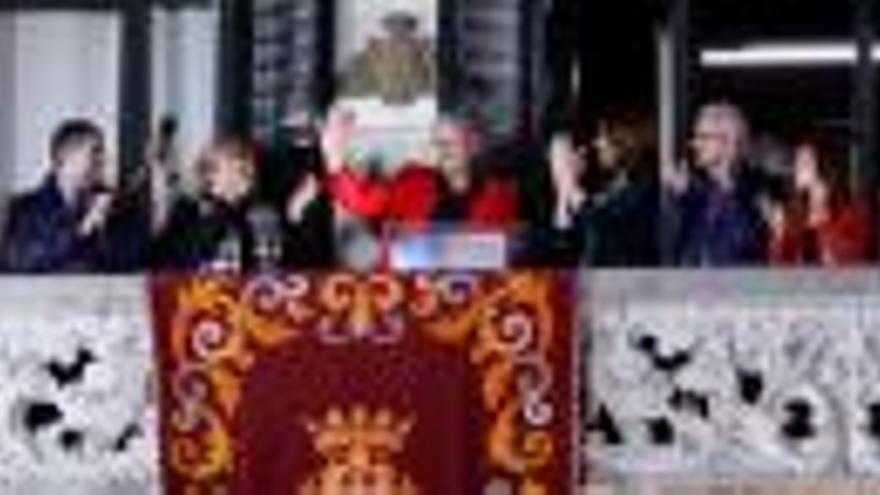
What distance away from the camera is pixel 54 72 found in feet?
65.9

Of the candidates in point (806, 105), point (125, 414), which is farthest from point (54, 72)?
point (125, 414)

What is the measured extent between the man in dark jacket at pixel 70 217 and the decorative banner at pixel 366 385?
→ 407mm

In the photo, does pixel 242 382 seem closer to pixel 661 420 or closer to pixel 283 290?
pixel 283 290

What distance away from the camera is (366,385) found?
46.1ft

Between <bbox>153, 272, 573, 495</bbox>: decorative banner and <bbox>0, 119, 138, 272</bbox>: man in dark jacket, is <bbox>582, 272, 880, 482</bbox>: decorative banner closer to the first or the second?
<bbox>153, 272, 573, 495</bbox>: decorative banner

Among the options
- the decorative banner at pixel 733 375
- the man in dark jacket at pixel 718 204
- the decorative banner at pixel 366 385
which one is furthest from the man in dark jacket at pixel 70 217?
the man in dark jacket at pixel 718 204

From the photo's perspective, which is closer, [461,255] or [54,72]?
[461,255]

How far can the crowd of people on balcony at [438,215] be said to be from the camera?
14.2 m

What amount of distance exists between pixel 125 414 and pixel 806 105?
632 cm

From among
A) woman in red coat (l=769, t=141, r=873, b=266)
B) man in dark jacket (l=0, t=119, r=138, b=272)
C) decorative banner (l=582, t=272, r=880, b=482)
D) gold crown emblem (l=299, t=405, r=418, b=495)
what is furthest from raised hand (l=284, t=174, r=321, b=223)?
woman in red coat (l=769, t=141, r=873, b=266)

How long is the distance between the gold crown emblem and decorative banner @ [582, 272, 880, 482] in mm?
698

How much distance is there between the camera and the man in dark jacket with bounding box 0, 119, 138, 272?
14242 mm

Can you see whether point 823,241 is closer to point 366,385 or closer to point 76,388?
point 366,385

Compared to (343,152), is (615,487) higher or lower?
lower
